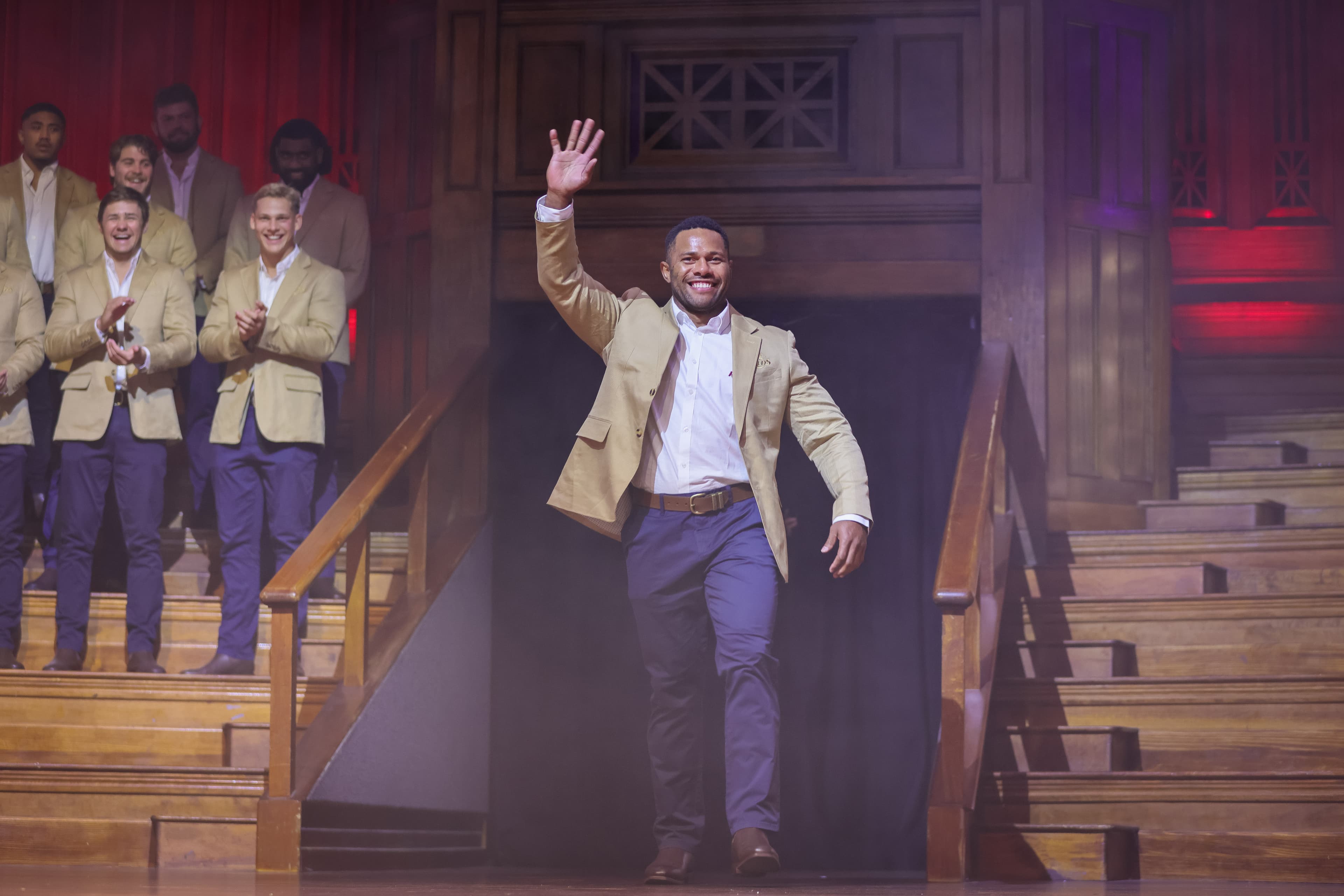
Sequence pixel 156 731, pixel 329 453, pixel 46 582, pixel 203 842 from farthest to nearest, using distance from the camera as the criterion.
A: pixel 329 453
pixel 46 582
pixel 156 731
pixel 203 842

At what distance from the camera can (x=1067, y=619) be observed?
13.1 ft

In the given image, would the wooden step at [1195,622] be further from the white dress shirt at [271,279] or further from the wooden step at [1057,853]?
the white dress shirt at [271,279]

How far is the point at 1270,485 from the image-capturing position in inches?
186

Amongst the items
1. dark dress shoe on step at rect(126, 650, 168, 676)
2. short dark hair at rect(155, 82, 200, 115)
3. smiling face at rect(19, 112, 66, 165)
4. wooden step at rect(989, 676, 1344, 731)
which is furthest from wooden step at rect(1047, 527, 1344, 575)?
smiling face at rect(19, 112, 66, 165)

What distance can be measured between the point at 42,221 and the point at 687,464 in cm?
279

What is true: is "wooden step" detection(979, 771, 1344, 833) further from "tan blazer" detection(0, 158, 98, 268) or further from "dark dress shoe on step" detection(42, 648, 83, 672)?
"tan blazer" detection(0, 158, 98, 268)

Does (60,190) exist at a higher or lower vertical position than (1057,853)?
higher

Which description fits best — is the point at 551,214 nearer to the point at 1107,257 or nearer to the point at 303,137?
the point at 303,137

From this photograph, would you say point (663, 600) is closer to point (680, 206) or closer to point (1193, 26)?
point (680, 206)

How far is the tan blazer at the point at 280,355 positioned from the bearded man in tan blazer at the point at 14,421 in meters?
0.52

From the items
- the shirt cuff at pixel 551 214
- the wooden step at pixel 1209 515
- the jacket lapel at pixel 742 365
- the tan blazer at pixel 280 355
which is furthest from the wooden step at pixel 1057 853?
the tan blazer at pixel 280 355

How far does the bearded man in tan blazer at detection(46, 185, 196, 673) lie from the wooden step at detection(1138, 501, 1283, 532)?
2883 millimetres

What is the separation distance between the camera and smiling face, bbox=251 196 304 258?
414 centimetres

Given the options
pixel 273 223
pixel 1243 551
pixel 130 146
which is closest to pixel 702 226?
pixel 273 223
